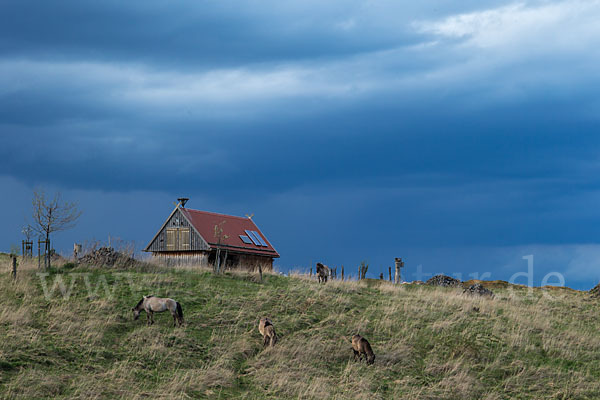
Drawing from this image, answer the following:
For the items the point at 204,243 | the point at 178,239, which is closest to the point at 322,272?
the point at 204,243

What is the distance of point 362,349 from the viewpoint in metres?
20.4

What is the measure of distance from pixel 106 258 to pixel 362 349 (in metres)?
19.9

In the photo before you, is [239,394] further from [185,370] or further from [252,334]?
[252,334]

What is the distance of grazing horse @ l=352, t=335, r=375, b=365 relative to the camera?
66.6 ft

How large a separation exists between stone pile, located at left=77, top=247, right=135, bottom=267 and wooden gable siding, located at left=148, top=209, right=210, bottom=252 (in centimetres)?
1231

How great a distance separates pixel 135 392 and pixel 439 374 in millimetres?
10167

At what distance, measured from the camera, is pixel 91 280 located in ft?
95.5

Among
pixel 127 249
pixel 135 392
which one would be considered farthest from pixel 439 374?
pixel 127 249

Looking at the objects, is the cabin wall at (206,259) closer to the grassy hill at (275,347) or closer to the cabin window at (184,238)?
the cabin window at (184,238)

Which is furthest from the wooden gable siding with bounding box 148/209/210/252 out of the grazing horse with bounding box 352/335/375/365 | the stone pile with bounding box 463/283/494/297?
the grazing horse with bounding box 352/335/375/365

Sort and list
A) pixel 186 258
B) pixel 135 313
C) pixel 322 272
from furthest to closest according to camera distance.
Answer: pixel 186 258 < pixel 322 272 < pixel 135 313

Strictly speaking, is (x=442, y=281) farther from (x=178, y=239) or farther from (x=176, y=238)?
(x=176, y=238)

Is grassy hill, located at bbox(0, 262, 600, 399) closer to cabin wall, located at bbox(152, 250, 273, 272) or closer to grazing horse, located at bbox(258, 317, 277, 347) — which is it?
grazing horse, located at bbox(258, 317, 277, 347)

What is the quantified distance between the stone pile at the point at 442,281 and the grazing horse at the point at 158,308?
1265 inches
